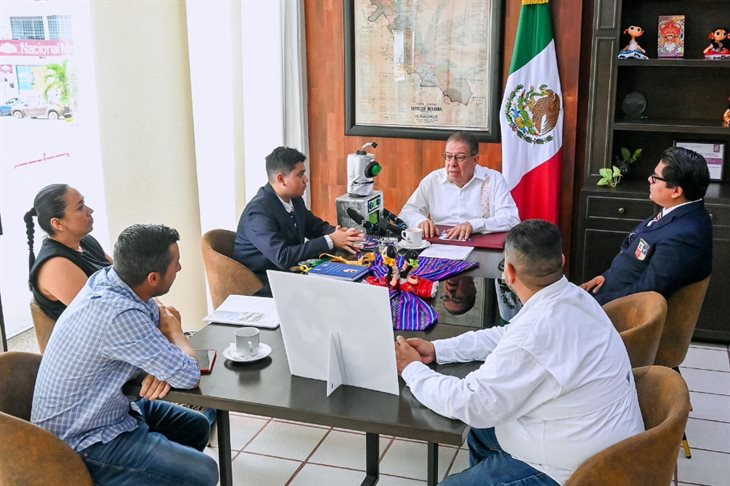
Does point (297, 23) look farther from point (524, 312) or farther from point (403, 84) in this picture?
point (524, 312)

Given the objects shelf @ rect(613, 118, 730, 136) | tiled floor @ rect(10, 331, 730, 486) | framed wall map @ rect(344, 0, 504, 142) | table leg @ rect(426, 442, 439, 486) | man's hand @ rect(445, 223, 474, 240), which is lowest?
tiled floor @ rect(10, 331, 730, 486)

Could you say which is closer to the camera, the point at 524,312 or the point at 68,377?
the point at 524,312

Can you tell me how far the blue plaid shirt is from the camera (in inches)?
85.7

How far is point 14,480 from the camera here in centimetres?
207

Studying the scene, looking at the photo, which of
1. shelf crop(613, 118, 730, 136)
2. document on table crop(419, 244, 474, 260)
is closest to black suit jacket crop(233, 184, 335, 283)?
document on table crop(419, 244, 474, 260)

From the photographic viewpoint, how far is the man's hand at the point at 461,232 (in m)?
3.75

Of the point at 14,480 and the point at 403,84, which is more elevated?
the point at 403,84

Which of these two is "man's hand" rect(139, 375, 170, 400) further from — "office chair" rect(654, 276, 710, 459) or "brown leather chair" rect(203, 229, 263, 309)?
"office chair" rect(654, 276, 710, 459)

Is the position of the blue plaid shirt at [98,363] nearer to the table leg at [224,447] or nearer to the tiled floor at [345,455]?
the table leg at [224,447]

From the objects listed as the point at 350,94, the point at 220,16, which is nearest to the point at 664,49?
the point at 350,94

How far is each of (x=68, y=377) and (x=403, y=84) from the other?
339cm

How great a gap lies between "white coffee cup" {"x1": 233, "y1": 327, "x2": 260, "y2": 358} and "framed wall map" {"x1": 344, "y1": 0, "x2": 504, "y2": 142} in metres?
2.95

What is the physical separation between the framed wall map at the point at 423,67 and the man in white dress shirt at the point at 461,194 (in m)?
0.74

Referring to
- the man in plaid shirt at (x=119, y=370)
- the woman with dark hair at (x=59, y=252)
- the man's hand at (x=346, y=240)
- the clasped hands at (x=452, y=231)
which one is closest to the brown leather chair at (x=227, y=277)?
the man's hand at (x=346, y=240)
